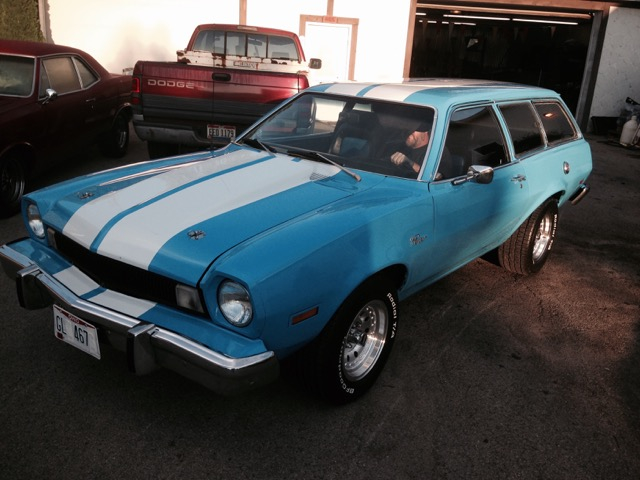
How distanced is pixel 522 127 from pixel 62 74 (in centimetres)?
508

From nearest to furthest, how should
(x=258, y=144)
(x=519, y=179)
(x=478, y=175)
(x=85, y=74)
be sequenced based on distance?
(x=478, y=175) → (x=258, y=144) → (x=519, y=179) → (x=85, y=74)

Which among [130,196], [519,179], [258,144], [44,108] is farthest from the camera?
[44,108]

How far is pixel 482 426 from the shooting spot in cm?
290

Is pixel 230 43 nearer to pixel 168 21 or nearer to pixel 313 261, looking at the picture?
pixel 168 21

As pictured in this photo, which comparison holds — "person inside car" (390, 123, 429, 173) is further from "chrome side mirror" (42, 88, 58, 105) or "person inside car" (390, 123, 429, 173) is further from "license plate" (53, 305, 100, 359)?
"chrome side mirror" (42, 88, 58, 105)

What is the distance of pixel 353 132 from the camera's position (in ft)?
12.2

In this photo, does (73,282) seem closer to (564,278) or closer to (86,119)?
(564,278)

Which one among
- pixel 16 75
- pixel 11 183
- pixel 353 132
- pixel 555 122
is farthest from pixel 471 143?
pixel 16 75

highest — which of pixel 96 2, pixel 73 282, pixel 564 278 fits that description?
pixel 96 2

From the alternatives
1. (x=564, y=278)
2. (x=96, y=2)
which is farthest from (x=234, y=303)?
(x=96, y=2)

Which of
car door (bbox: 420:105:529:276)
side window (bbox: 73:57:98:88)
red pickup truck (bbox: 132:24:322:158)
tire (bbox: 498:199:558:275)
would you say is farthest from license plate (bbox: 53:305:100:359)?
side window (bbox: 73:57:98:88)

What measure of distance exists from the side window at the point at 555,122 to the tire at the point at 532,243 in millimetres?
541

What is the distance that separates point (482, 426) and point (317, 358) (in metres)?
0.92

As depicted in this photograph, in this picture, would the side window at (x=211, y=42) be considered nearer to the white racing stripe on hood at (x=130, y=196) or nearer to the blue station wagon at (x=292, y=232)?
the blue station wagon at (x=292, y=232)
